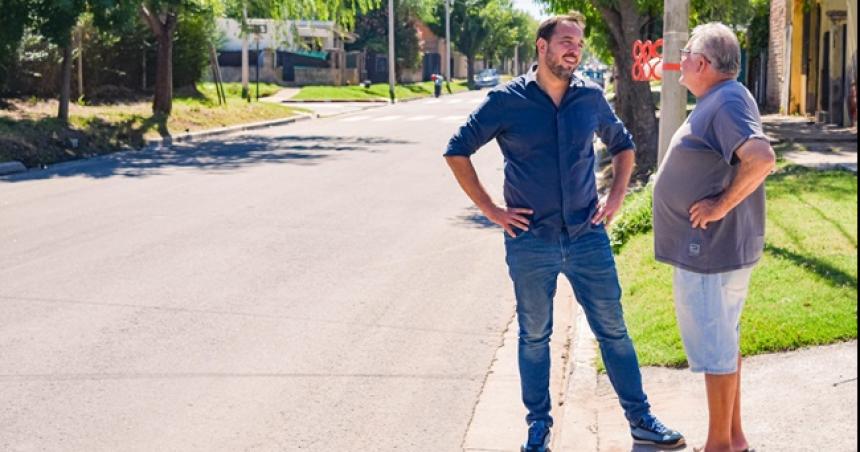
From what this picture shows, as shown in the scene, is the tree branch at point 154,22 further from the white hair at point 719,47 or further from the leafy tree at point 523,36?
the leafy tree at point 523,36

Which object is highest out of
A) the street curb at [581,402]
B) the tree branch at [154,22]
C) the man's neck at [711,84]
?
the tree branch at [154,22]

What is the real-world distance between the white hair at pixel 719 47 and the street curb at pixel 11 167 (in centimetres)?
1655

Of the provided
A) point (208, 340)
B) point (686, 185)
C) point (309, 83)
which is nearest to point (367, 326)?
point (208, 340)

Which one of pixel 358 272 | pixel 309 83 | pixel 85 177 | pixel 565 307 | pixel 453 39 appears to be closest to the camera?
pixel 565 307

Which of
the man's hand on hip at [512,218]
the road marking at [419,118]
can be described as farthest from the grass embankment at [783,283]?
the road marking at [419,118]

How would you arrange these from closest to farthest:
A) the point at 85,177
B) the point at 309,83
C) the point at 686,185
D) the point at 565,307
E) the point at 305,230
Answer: the point at 686,185, the point at 565,307, the point at 305,230, the point at 85,177, the point at 309,83

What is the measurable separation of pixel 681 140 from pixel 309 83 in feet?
208

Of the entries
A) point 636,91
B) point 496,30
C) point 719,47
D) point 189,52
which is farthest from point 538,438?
point 496,30

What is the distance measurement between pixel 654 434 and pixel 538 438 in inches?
20.0

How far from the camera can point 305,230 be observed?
12836mm

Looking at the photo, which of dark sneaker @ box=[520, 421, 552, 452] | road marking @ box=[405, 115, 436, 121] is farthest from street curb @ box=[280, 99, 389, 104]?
dark sneaker @ box=[520, 421, 552, 452]

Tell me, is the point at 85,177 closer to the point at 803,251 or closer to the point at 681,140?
the point at 803,251

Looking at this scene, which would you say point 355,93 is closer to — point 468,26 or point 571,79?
point 468,26

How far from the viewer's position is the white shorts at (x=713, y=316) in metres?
5.00
